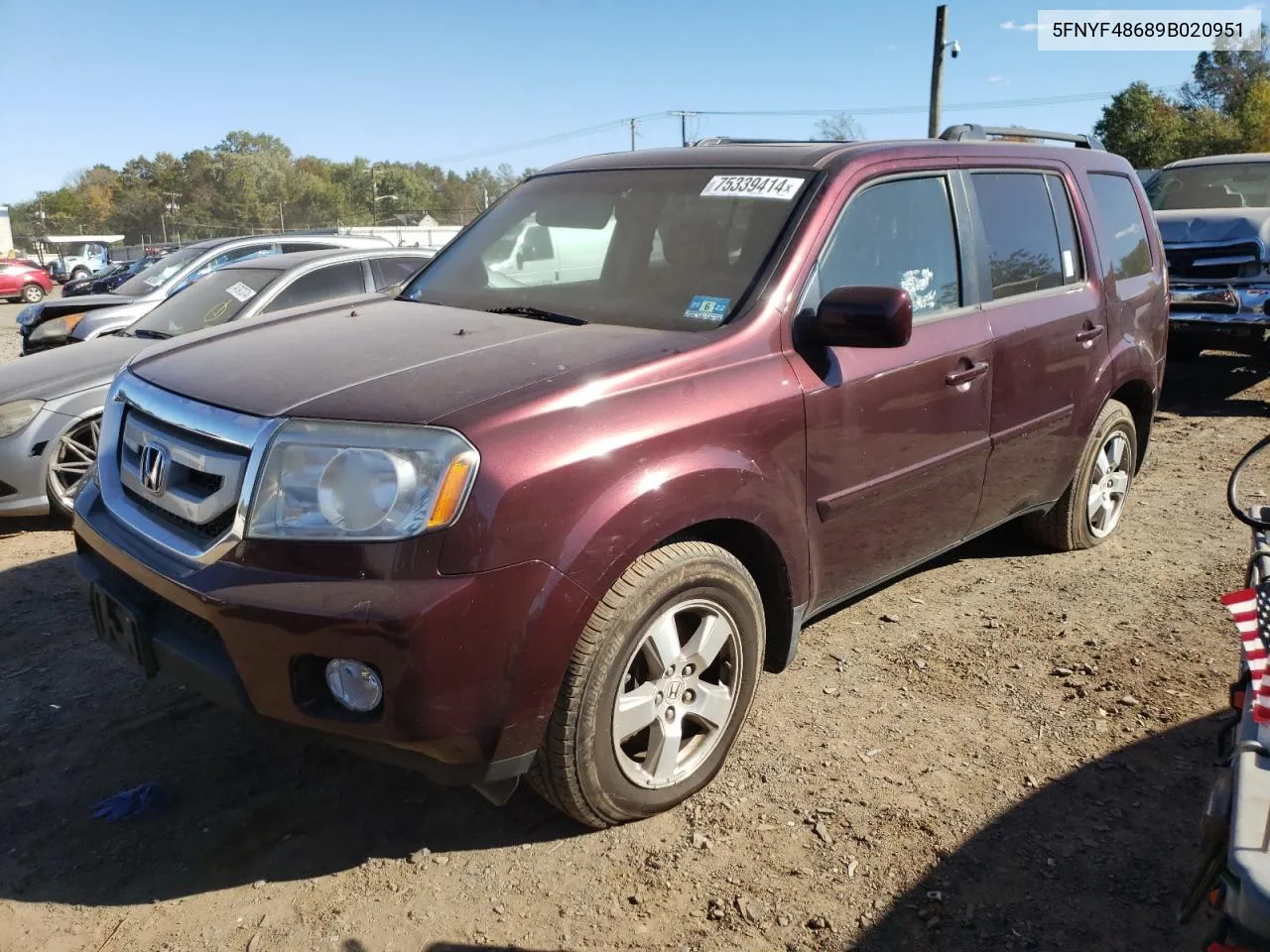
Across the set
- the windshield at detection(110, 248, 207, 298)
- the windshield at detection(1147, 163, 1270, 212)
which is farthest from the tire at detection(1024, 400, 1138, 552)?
the windshield at detection(110, 248, 207, 298)

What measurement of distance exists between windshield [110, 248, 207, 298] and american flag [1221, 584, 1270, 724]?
354 inches

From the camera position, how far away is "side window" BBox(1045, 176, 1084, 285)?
429 cm

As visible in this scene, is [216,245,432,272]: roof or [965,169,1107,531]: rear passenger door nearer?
[965,169,1107,531]: rear passenger door

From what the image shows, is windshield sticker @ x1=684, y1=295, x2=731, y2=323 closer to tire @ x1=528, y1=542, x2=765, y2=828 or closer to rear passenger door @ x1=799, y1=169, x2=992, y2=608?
rear passenger door @ x1=799, y1=169, x2=992, y2=608

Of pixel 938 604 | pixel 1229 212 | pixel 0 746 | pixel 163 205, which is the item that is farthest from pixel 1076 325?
pixel 163 205

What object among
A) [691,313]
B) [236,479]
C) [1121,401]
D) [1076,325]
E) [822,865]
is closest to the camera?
[236,479]

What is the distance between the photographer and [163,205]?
90.2 m

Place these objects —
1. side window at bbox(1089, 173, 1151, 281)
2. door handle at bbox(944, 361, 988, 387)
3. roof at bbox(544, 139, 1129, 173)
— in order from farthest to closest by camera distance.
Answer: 1. side window at bbox(1089, 173, 1151, 281)
2. door handle at bbox(944, 361, 988, 387)
3. roof at bbox(544, 139, 1129, 173)

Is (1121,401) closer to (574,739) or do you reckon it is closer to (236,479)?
(574,739)

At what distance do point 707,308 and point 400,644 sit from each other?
142 cm

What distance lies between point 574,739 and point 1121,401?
3.71 metres

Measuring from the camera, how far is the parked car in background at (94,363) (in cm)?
539

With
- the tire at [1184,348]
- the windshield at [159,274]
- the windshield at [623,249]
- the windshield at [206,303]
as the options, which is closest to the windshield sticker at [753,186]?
the windshield at [623,249]

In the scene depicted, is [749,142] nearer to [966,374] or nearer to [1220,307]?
[966,374]
